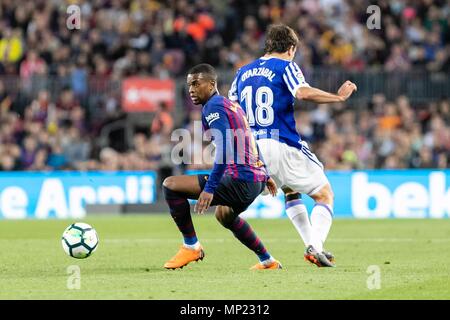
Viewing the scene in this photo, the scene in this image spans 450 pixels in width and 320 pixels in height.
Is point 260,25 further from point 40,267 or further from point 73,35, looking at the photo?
point 40,267

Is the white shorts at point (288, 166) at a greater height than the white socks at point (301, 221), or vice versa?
the white shorts at point (288, 166)

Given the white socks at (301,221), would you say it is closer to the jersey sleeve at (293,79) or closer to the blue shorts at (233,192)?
the blue shorts at (233,192)

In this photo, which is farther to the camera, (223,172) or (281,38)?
(281,38)

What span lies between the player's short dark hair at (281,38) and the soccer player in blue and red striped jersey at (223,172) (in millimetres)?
918

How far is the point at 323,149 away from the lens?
74.2 feet

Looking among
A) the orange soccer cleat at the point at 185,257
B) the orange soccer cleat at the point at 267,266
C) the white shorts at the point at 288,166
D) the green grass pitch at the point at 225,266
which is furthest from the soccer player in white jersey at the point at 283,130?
the orange soccer cleat at the point at 185,257

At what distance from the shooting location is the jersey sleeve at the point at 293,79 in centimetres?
1050

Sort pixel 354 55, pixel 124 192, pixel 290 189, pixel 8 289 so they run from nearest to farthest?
pixel 8 289
pixel 290 189
pixel 124 192
pixel 354 55

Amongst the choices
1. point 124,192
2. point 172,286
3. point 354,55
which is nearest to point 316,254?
point 172,286

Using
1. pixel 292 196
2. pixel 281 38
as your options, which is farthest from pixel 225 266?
pixel 281 38

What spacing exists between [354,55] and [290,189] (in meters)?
14.1

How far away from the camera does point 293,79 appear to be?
34.7 ft

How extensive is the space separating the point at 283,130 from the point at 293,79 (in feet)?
1.76

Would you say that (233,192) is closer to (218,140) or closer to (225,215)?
(225,215)
